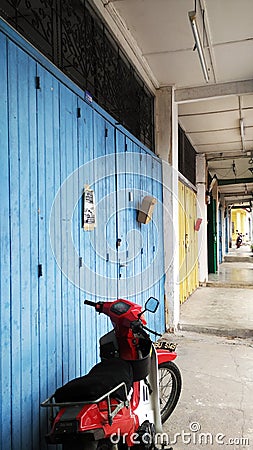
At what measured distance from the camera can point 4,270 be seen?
1744 mm

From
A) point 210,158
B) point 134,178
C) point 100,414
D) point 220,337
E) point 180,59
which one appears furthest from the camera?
point 210,158

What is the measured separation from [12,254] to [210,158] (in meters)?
8.34

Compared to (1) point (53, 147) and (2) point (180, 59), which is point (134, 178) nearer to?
(2) point (180, 59)

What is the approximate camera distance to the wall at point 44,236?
1783mm

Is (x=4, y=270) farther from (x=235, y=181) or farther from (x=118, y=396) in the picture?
(x=235, y=181)

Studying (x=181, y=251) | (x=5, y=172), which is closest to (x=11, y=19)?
(x=5, y=172)

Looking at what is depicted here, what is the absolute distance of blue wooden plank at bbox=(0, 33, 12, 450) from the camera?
170 centimetres

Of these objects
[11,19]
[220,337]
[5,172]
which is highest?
[11,19]

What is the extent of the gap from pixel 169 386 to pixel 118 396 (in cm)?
118

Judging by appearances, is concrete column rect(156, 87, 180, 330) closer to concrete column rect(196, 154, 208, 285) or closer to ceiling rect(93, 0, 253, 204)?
ceiling rect(93, 0, 253, 204)

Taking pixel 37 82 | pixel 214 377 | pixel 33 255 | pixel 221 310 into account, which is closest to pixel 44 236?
pixel 33 255

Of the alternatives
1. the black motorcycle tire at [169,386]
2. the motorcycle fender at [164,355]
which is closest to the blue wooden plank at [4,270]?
the motorcycle fender at [164,355]

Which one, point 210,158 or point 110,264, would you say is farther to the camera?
point 210,158

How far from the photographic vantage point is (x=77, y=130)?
260 centimetres
